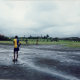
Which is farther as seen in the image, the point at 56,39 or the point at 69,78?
the point at 56,39

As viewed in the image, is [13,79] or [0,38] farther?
[0,38]

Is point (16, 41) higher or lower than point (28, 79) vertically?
higher

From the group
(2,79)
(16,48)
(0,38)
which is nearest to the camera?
(2,79)

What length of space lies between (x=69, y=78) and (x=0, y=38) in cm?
5433

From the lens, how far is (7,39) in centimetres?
5681

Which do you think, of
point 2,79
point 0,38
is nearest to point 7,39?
point 0,38

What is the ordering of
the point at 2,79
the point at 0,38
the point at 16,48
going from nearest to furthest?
the point at 2,79, the point at 16,48, the point at 0,38

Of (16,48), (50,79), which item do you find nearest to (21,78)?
(50,79)

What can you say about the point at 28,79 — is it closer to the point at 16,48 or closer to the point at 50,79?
the point at 50,79

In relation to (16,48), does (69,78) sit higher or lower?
lower

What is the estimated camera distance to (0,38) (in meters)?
56.0

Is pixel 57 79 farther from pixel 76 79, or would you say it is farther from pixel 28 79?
pixel 28 79

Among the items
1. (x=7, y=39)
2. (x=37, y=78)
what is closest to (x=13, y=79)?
(x=37, y=78)

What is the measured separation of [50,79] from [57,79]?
1.04ft
